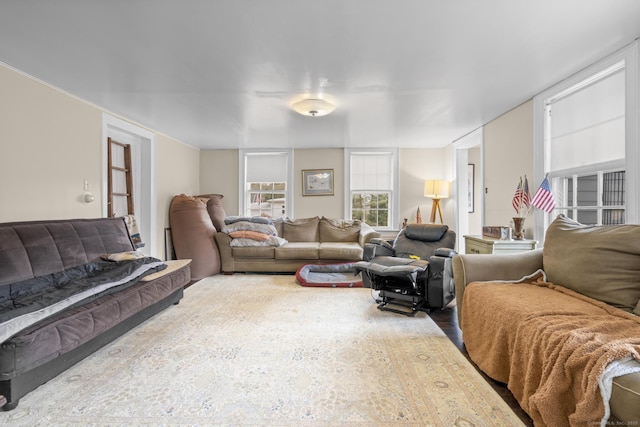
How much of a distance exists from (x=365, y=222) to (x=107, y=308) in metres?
4.68

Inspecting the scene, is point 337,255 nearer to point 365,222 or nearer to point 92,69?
point 365,222

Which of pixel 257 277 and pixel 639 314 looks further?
pixel 257 277

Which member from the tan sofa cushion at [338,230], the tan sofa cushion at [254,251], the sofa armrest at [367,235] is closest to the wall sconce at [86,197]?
the tan sofa cushion at [254,251]

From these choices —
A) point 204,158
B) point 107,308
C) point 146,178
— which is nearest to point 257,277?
point 146,178

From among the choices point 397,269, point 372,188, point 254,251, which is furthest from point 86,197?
point 372,188

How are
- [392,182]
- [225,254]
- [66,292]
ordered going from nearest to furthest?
[66,292] < [225,254] < [392,182]

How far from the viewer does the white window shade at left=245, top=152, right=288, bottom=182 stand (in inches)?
244

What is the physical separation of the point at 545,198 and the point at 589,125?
740mm

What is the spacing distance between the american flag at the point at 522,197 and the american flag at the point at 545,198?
0.85 feet

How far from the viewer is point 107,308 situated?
84.8 inches

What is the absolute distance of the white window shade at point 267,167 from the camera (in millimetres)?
6195

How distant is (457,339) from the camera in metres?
2.44

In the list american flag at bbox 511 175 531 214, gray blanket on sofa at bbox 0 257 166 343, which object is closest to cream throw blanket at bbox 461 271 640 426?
american flag at bbox 511 175 531 214

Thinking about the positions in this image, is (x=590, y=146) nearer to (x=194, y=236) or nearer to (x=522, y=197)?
(x=522, y=197)
